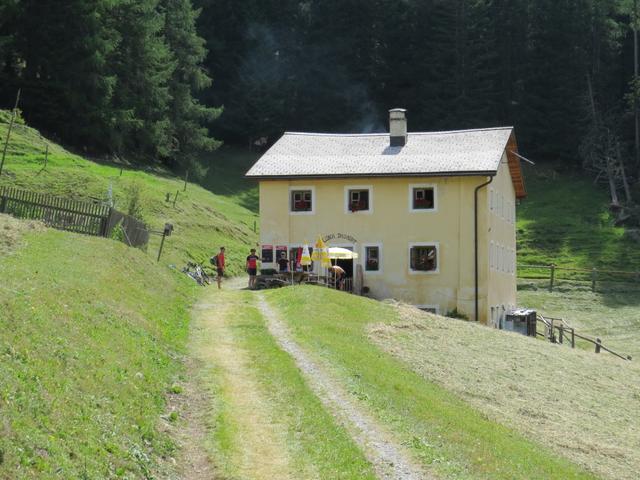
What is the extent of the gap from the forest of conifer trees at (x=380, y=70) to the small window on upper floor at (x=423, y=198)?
31.4 m

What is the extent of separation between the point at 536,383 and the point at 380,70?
246ft

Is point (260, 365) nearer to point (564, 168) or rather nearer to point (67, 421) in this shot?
point (67, 421)

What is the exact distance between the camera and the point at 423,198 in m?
45.6

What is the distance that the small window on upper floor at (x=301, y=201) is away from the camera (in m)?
46.8

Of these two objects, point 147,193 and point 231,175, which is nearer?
point 147,193

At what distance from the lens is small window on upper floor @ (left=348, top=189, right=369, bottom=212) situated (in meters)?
46.2

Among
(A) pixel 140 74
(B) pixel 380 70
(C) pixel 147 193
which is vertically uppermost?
(B) pixel 380 70

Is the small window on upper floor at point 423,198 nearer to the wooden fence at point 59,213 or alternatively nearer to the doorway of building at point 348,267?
the doorway of building at point 348,267

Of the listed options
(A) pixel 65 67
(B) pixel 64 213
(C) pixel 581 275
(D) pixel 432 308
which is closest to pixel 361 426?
(B) pixel 64 213

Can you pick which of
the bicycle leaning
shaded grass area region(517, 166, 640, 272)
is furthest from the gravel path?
shaded grass area region(517, 166, 640, 272)

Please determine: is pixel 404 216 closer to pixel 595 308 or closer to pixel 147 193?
pixel 147 193

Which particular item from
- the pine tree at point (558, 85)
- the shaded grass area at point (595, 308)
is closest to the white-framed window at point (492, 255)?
the shaded grass area at point (595, 308)

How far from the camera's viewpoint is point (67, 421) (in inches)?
525

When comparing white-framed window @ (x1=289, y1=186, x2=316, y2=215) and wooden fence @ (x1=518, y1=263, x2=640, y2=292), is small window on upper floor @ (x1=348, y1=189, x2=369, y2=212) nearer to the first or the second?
white-framed window @ (x1=289, y1=186, x2=316, y2=215)
